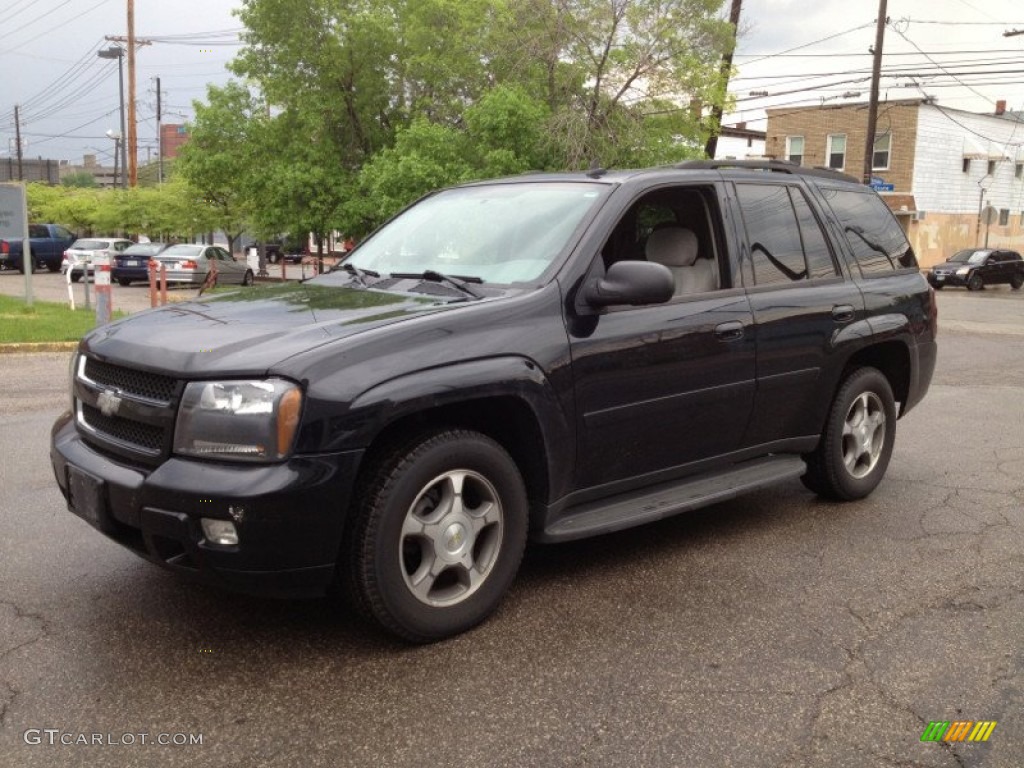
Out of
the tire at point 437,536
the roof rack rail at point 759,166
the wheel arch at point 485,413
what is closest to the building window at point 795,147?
the roof rack rail at point 759,166

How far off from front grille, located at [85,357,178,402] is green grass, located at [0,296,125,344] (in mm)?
8479

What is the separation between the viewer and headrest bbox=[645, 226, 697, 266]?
477 cm

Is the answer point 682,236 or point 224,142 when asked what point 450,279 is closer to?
point 682,236

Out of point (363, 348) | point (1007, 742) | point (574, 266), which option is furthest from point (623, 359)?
point (1007, 742)

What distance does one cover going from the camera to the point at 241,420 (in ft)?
10.4

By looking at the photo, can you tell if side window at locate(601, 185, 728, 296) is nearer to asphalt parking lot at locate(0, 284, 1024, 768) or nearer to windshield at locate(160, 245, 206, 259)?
asphalt parking lot at locate(0, 284, 1024, 768)

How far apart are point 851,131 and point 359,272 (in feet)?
148

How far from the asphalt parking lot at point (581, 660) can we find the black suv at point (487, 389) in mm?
343

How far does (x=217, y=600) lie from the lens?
13.1 ft

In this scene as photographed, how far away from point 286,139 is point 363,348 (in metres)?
25.7

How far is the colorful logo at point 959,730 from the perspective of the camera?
302 centimetres

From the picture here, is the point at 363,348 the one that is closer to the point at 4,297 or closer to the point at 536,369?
the point at 536,369

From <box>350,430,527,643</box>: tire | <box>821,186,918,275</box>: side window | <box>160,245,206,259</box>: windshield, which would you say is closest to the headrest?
<box>821,186,918,275</box>: side window

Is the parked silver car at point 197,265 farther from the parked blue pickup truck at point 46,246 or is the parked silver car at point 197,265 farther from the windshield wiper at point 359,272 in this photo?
the windshield wiper at point 359,272
